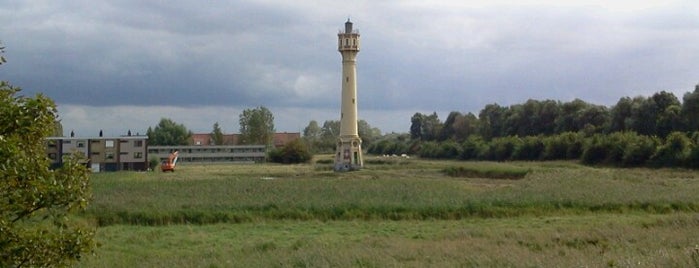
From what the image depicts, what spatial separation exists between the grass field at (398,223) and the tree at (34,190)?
2.60m

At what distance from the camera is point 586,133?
286ft

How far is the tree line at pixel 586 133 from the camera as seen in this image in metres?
64.5

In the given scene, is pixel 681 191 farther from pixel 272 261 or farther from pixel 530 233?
pixel 272 261

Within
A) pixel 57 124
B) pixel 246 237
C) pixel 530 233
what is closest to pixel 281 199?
pixel 246 237

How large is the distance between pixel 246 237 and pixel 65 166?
17492 millimetres

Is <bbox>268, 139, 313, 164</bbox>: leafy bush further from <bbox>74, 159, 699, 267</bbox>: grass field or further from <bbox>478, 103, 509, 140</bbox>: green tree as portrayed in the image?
<bbox>74, 159, 699, 267</bbox>: grass field

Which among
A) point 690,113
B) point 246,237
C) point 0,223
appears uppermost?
point 690,113

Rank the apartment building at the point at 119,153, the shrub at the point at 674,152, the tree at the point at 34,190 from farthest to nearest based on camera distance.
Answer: the apartment building at the point at 119,153 → the shrub at the point at 674,152 → the tree at the point at 34,190

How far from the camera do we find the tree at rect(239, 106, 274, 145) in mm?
136250

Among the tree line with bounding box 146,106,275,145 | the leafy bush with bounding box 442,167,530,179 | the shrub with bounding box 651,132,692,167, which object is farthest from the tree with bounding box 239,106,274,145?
the shrub with bounding box 651,132,692,167

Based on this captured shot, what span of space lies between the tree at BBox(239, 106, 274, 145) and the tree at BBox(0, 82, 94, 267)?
127405 mm

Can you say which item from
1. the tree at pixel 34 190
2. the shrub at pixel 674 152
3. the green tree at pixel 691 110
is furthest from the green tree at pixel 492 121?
the tree at pixel 34 190

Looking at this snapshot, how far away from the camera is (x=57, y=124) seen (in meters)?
9.09

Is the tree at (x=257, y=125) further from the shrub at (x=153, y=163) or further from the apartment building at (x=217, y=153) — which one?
the shrub at (x=153, y=163)
